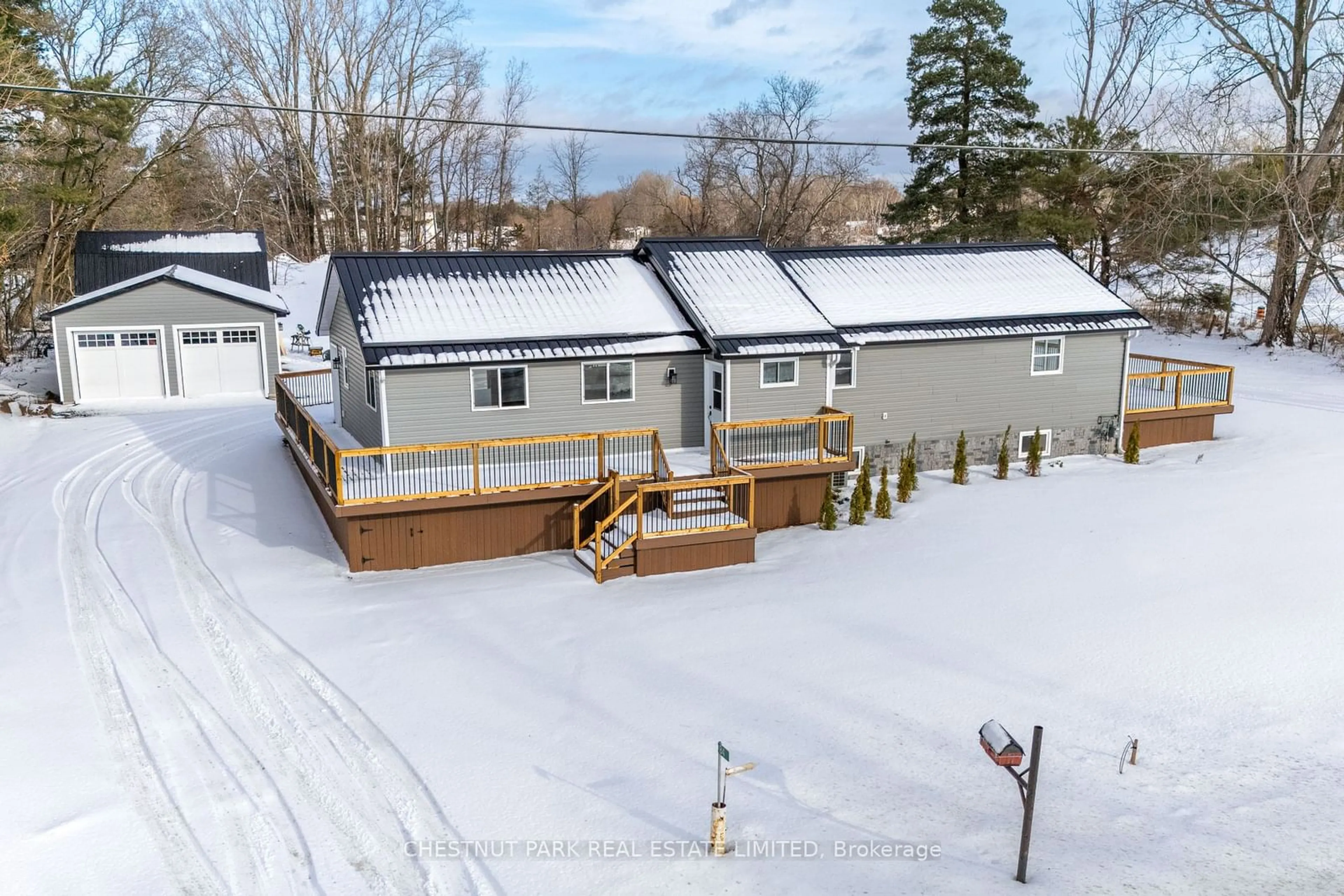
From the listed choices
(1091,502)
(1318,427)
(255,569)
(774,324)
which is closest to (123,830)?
(255,569)

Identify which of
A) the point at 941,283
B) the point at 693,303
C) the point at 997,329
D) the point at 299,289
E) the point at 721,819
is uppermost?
the point at 299,289

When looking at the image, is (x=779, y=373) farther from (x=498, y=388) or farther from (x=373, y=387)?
(x=373, y=387)

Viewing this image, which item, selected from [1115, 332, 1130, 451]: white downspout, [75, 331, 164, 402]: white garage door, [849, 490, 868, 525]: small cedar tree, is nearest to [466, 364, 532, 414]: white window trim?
[849, 490, 868, 525]: small cedar tree

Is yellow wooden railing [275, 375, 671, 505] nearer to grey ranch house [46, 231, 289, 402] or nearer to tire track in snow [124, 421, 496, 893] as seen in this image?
tire track in snow [124, 421, 496, 893]

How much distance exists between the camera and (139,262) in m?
30.3

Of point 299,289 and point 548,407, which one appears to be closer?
point 548,407

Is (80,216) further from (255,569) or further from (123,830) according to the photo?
(123,830)

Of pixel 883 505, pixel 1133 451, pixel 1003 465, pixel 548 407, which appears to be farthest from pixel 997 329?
pixel 548 407

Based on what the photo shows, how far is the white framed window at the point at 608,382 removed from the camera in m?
16.8

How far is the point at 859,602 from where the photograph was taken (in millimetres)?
12797

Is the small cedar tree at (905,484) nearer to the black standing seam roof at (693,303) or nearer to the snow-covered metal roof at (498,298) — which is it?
the black standing seam roof at (693,303)

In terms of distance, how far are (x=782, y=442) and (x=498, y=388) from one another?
5156 mm

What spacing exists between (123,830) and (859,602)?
29.0ft

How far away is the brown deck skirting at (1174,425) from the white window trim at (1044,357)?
2392 millimetres
